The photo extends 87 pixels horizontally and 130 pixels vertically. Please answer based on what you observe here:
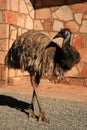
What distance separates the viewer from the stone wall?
10766 mm

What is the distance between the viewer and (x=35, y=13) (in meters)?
12.0

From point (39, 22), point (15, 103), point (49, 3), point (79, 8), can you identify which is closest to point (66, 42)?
point (15, 103)

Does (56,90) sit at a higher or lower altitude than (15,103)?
lower

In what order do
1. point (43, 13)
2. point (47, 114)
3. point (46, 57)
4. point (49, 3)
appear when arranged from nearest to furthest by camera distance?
1. point (46, 57)
2. point (47, 114)
3. point (49, 3)
4. point (43, 13)

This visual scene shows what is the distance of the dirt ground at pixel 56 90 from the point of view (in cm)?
956

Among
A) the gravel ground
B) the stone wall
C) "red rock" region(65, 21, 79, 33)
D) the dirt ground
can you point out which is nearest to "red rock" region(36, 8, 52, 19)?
the stone wall

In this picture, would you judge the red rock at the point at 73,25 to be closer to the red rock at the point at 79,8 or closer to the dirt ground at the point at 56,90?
the red rock at the point at 79,8

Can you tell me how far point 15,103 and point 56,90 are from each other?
2546 mm

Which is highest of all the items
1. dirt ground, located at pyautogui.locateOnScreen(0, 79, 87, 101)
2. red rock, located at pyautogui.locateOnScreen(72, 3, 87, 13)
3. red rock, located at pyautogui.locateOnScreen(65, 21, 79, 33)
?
red rock, located at pyautogui.locateOnScreen(72, 3, 87, 13)

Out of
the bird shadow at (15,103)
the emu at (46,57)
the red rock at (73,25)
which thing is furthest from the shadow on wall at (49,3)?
the emu at (46,57)

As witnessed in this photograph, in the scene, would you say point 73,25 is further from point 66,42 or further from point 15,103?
point 66,42

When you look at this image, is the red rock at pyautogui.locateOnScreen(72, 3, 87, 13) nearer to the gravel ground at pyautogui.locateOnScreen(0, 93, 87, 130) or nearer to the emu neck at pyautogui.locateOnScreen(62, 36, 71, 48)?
the gravel ground at pyautogui.locateOnScreen(0, 93, 87, 130)

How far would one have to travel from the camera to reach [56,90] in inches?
416

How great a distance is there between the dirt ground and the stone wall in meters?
0.38
